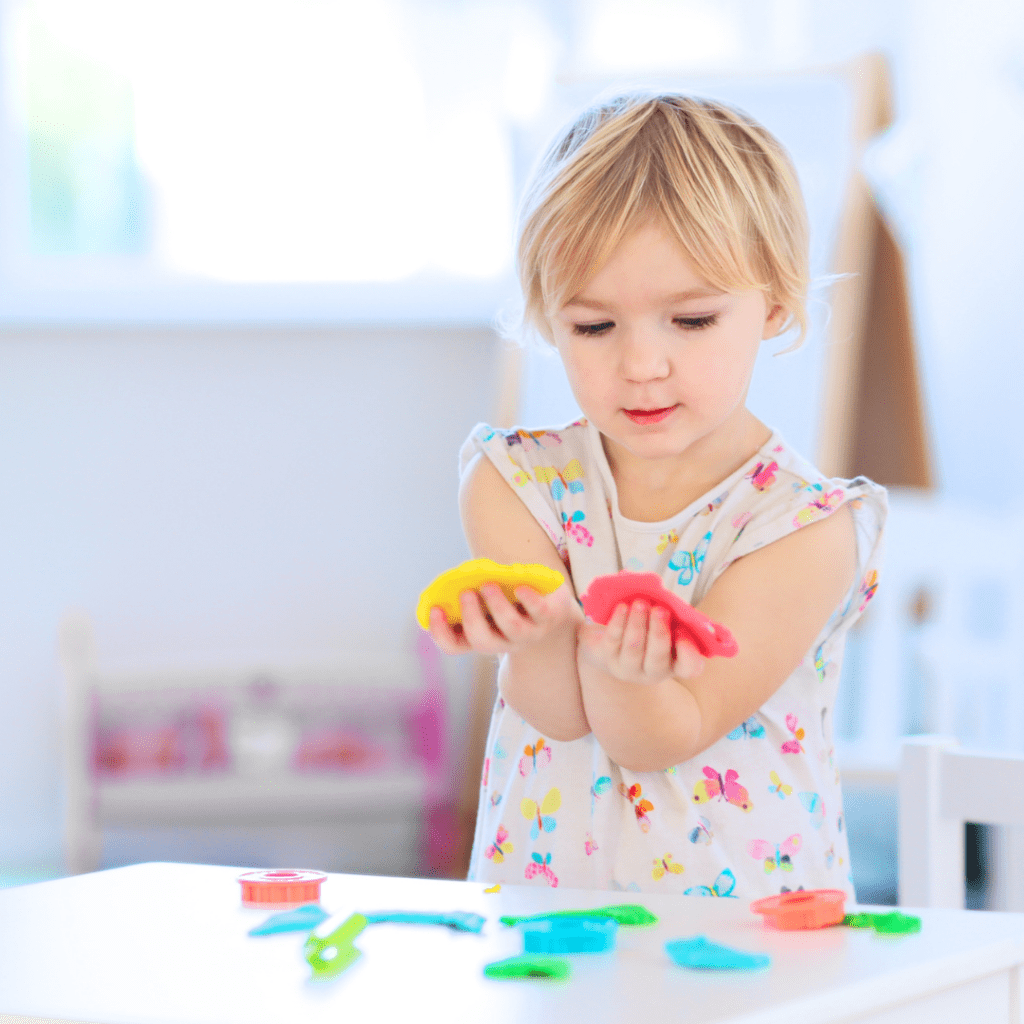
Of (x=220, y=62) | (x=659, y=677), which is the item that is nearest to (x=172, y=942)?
(x=659, y=677)

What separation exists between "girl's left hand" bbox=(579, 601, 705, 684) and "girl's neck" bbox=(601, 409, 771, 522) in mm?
234

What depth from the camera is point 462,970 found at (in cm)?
41

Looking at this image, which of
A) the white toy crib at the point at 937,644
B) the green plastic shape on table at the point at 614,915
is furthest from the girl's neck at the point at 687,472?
the white toy crib at the point at 937,644

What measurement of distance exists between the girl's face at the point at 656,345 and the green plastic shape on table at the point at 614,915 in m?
0.27

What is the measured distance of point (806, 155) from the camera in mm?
1854

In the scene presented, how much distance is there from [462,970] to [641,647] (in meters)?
0.16

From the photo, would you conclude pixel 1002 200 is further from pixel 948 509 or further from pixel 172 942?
pixel 172 942

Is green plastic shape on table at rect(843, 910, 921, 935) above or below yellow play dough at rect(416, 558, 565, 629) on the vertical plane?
below

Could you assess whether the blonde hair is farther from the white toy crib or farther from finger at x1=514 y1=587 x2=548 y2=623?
the white toy crib

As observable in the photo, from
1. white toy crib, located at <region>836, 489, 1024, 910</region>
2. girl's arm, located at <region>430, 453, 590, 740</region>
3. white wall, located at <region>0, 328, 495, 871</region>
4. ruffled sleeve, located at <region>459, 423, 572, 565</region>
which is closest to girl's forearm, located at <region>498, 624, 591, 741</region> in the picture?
girl's arm, located at <region>430, 453, 590, 740</region>

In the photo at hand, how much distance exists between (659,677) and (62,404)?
5.98ft

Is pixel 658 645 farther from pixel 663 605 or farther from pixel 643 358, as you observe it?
pixel 643 358

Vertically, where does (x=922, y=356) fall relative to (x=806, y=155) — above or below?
below

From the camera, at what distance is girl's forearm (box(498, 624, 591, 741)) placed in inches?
26.0
